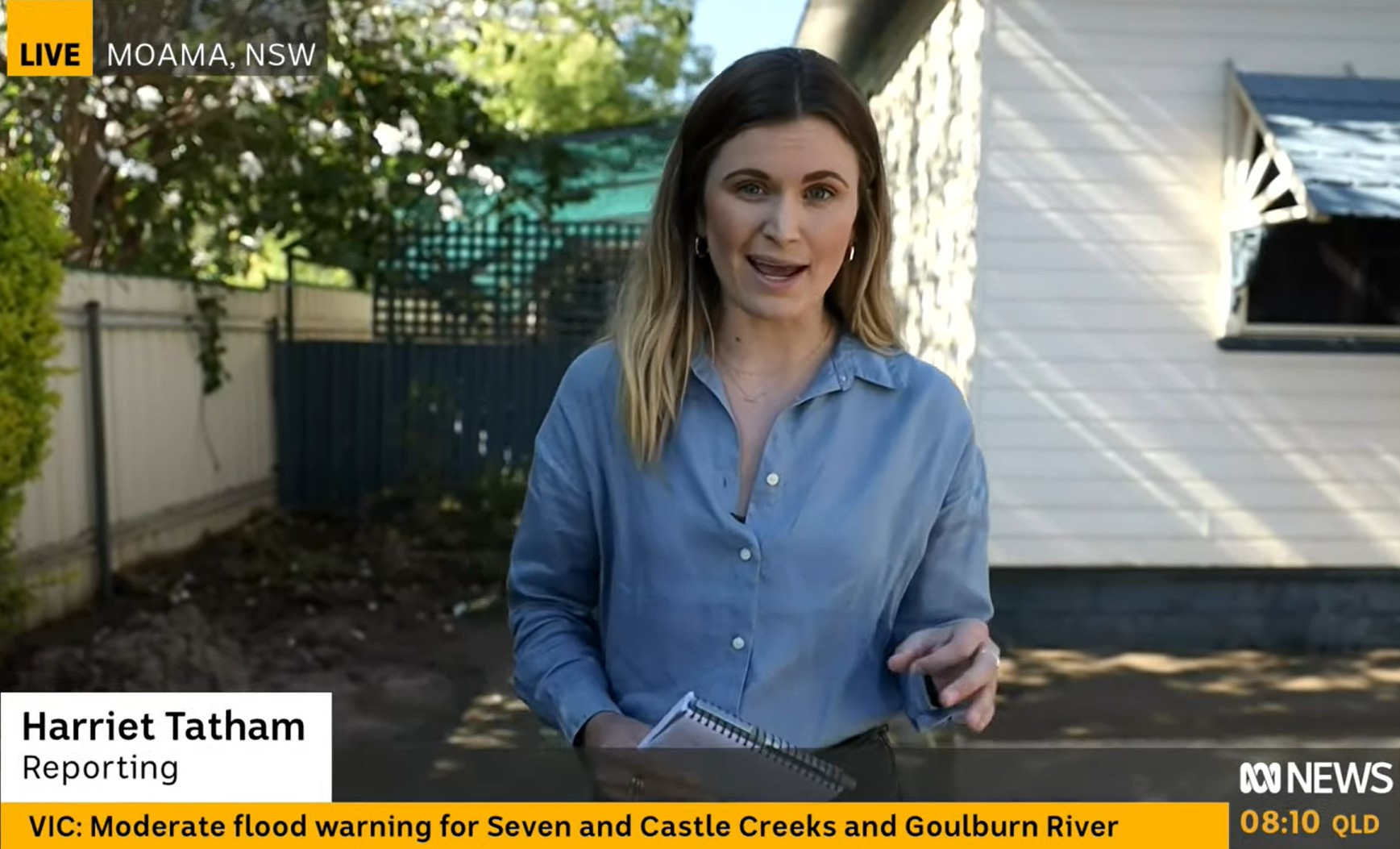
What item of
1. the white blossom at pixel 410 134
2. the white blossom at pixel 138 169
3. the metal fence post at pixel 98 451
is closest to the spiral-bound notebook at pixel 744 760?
the metal fence post at pixel 98 451

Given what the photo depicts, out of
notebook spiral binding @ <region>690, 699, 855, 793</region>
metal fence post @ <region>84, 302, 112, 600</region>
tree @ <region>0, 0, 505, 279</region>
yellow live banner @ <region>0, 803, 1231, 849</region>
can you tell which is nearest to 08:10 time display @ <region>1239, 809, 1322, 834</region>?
yellow live banner @ <region>0, 803, 1231, 849</region>

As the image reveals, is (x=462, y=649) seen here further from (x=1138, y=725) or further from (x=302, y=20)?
(x=302, y=20)

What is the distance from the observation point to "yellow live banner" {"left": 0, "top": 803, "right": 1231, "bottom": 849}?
179cm

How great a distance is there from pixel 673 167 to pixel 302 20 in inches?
240

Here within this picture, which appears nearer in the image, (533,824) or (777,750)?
(777,750)

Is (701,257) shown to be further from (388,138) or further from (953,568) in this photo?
(388,138)

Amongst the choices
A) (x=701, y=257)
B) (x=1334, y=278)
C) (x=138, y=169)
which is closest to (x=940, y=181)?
(x=1334, y=278)

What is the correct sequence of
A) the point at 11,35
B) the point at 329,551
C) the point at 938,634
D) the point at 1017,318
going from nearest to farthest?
the point at 938,634 < the point at 11,35 < the point at 1017,318 < the point at 329,551

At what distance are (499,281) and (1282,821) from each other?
7713mm

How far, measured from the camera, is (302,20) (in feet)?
23.5

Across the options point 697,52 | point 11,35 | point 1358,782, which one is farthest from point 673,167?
point 697,52

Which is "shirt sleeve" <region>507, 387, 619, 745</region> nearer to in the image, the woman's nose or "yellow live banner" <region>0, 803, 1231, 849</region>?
"yellow live banner" <region>0, 803, 1231, 849</region>

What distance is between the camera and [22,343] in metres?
5.57

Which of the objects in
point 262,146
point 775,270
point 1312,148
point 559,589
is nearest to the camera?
point 775,270
